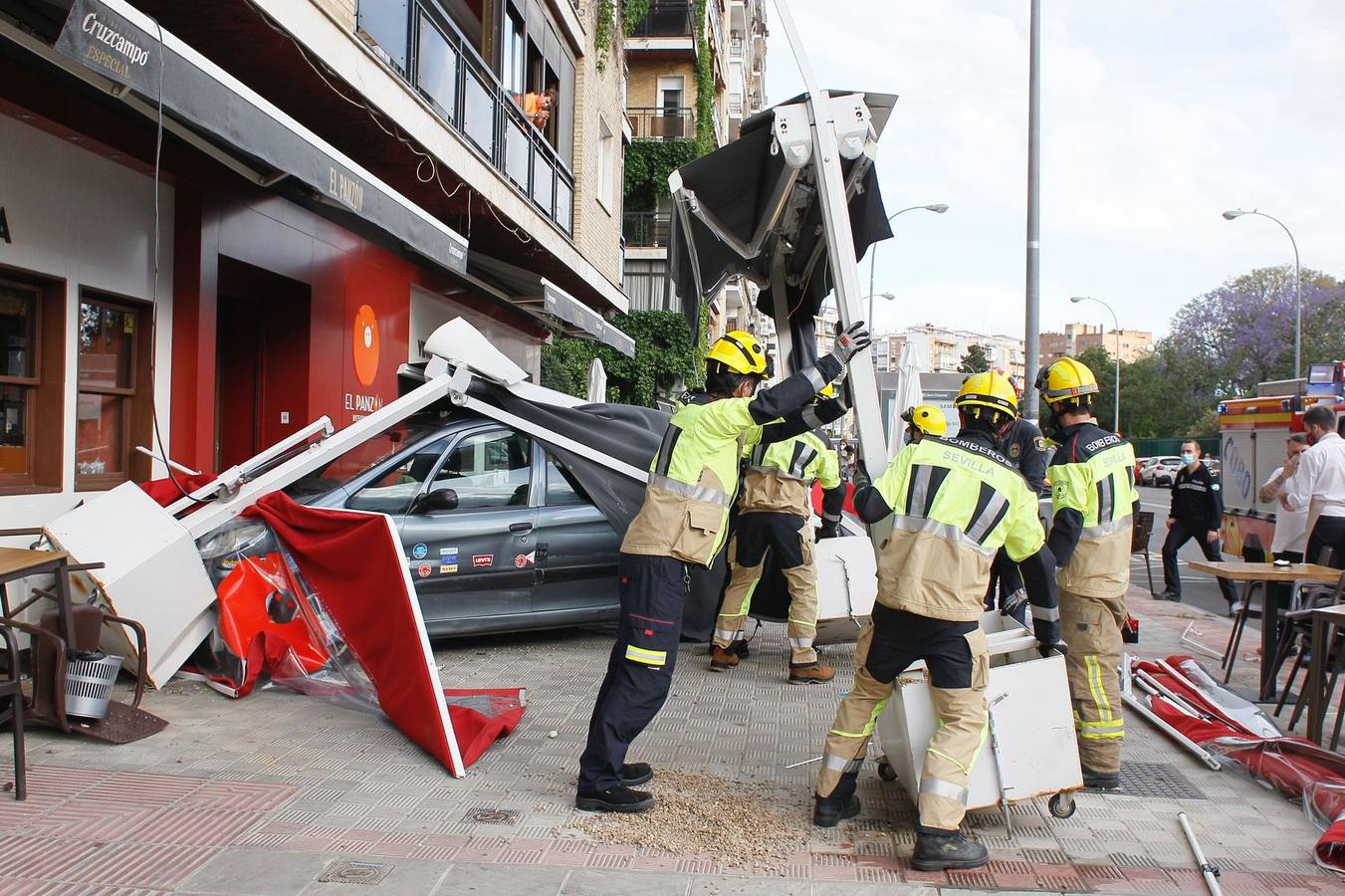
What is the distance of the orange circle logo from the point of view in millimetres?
10727

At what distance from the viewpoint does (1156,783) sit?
4.48 m

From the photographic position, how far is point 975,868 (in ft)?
11.5

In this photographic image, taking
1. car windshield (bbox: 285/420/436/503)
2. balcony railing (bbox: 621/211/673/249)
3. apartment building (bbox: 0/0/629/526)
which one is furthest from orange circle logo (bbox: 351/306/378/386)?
balcony railing (bbox: 621/211/673/249)

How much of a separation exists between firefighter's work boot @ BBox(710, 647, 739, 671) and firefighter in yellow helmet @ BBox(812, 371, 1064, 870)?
2661 millimetres

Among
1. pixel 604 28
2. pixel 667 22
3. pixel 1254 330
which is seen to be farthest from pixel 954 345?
pixel 604 28

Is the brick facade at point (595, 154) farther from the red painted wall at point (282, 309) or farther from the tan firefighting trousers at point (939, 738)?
the tan firefighting trousers at point (939, 738)

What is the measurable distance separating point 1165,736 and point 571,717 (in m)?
3.21

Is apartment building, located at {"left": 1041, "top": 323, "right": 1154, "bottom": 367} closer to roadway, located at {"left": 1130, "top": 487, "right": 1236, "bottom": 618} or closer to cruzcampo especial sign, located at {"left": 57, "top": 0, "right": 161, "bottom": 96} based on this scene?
roadway, located at {"left": 1130, "top": 487, "right": 1236, "bottom": 618}

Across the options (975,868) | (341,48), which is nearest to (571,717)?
(975,868)

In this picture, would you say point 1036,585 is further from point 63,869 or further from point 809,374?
point 63,869

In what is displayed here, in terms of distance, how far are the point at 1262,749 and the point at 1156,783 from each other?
57cm

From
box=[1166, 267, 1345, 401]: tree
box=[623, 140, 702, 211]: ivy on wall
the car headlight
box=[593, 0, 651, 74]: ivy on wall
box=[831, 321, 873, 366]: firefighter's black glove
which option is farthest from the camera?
box=[1166, 267, 1345, 401]: tree

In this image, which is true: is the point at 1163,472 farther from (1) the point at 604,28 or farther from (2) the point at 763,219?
(2) the point at 763,219

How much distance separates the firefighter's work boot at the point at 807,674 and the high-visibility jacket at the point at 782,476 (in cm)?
99
